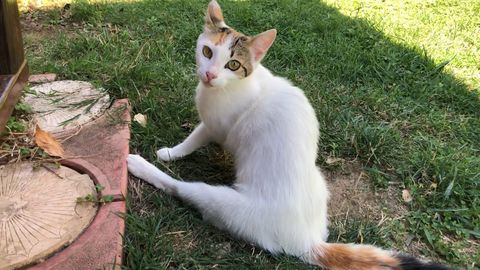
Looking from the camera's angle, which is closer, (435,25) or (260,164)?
(260,164)

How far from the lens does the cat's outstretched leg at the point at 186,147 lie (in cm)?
256

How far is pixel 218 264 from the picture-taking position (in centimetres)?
200

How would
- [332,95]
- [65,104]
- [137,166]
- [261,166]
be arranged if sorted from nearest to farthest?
1. [261,166]
2. [137,166]
3. [65,104]
4. [332,95]

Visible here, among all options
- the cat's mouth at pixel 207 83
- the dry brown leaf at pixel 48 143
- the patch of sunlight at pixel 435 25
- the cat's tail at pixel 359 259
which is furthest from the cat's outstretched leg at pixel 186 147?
the patch of sunlight at pixel 435 25

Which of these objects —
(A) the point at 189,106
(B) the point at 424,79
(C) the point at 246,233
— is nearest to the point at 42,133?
(A) the point at 189,106

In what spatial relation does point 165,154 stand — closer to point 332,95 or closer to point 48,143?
point 48,143

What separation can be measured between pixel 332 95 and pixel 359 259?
5.59 feet

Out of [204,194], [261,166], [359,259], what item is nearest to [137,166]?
[204,194]

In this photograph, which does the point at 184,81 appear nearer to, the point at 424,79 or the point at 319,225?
the point at 319,225

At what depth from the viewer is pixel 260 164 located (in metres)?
2.14

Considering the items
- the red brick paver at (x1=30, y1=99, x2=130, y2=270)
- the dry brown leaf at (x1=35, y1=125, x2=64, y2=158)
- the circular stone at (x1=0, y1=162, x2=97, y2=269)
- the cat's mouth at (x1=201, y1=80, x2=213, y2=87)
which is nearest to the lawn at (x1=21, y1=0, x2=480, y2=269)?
the red brick paver at (x1=30, y1=99, x2=130, y2=270)

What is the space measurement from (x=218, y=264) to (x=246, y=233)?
19cm

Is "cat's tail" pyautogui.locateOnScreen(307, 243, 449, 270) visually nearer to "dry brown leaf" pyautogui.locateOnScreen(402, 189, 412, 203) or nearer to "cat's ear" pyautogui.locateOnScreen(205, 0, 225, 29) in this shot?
"dry brown leaf" pyautogui.locateOnScreen(402, 189, 412, 203)

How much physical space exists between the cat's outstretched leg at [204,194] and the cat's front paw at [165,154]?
0.17 meters
